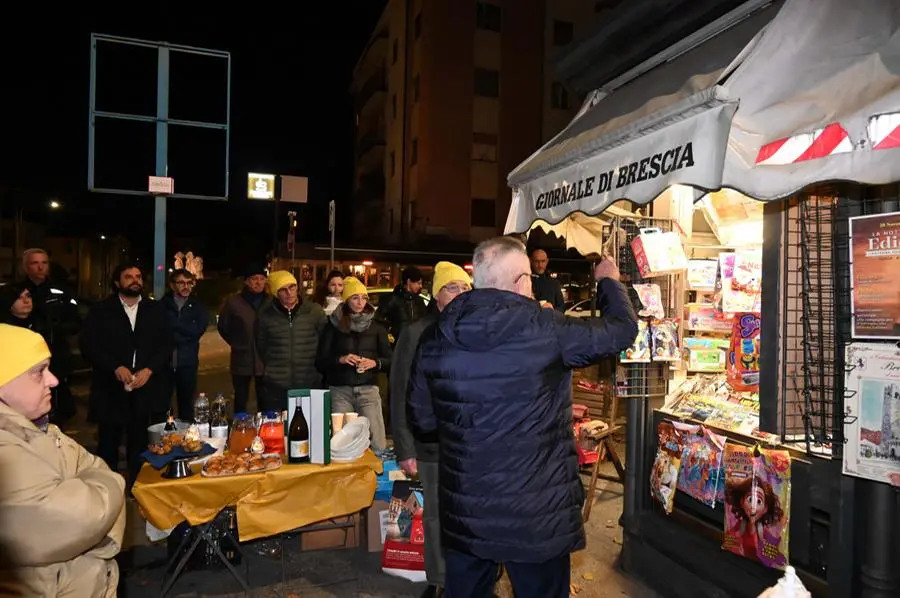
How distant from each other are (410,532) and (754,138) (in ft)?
11.5

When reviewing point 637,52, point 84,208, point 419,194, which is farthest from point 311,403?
point 84,208

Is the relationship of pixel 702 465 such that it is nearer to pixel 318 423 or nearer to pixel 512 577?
pixel 512 577

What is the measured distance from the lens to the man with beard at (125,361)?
550 cm

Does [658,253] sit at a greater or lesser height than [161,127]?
lesser

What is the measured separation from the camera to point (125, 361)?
556cm

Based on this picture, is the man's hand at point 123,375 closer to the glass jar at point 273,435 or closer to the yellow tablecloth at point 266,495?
the yellow tablecloth at point 266,495

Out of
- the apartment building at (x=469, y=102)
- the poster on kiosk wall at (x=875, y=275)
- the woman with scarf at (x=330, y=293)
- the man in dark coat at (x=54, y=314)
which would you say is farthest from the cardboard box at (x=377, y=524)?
the apartment building at (x=469, y=102)

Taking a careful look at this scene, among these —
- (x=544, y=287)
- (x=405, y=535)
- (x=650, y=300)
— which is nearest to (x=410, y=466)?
(x=405, y=535)

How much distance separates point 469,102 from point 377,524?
28134 millimetres

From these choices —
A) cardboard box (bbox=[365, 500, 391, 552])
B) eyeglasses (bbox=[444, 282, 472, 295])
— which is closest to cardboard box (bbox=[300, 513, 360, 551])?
cardboard box (bbox=[365, 500, 391, 552])

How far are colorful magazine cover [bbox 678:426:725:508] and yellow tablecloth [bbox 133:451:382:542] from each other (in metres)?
2.17

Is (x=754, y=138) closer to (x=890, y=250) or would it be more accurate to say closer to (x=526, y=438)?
(x=890, y=250)

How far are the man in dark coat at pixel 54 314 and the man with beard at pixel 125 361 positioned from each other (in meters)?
0.42

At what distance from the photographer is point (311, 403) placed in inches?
166
